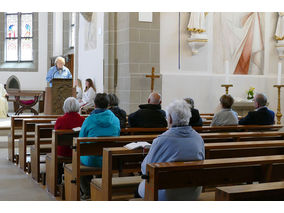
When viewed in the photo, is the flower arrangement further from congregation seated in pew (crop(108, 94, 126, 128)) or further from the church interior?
congregation seated in pew (crop(108, 94, 126, 128))

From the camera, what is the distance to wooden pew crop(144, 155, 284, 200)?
264cm

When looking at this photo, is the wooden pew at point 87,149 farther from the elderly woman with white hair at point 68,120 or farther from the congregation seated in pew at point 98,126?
the elderly woman with white hair at point 68,120

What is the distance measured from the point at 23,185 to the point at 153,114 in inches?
73.6

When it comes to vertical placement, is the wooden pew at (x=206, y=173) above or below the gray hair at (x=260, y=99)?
below

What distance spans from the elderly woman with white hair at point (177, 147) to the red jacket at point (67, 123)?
7.27ft

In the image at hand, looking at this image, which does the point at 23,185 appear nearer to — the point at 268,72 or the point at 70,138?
the point at 70,138

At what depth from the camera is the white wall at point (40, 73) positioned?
16.2 m

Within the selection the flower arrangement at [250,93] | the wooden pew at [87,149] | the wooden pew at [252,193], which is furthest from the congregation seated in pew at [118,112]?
the flower arrangement at [250,93]

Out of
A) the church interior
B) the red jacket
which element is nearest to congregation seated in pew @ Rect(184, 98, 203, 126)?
the church interior

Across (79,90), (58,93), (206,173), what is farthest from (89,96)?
(206,173)

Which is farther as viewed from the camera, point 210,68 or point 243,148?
point 210,68

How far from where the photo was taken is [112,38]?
9.77 m

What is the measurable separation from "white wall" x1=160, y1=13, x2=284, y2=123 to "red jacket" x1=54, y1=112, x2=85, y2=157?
15.0 feet
